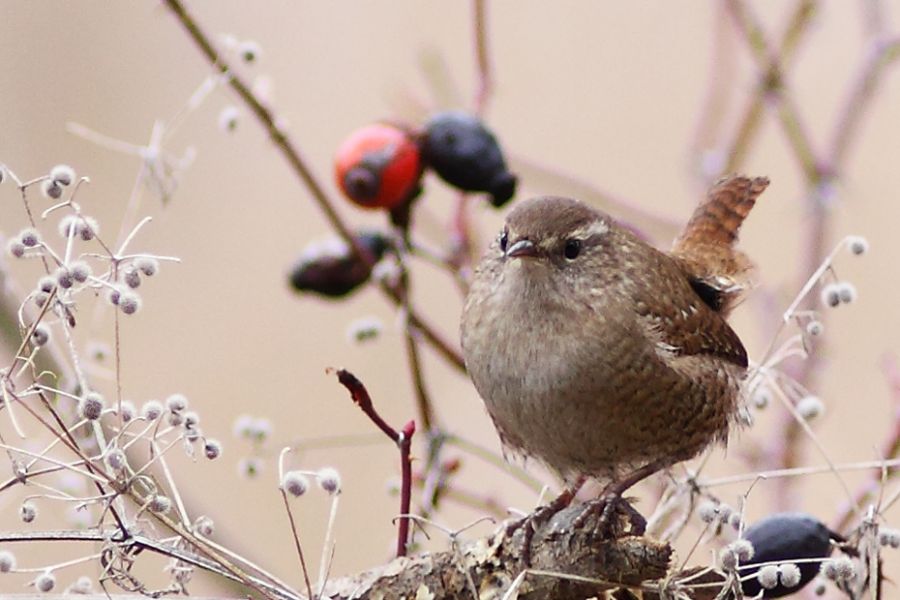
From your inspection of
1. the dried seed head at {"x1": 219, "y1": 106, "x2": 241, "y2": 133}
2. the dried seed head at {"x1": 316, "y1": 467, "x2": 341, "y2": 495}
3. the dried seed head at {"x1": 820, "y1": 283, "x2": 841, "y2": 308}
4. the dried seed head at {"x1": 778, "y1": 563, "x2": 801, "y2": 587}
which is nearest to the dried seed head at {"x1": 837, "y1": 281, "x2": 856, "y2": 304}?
the dried seed head at {"x1": 820, "y1": 283, "x2": 841, "y2": 308}

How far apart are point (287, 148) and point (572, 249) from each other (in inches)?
22.0

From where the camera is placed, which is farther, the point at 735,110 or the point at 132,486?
the point at 735,110

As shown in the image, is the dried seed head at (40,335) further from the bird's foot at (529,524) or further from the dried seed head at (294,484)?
the bird's foot at (529,524)

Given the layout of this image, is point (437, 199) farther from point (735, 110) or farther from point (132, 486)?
point (132, 486)

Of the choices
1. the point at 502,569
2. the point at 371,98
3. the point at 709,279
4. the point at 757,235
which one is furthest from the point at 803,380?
the point at 371,98

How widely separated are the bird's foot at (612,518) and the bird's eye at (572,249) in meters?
0.54

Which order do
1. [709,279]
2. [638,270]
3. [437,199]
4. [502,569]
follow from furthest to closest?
[437,199], [709,279], [638,270], [502,569]

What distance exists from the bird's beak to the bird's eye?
10 centimetres

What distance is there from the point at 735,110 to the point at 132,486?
102 inches

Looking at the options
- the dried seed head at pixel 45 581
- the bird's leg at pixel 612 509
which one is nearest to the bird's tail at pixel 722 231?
the bird's leg at pixel 612 509

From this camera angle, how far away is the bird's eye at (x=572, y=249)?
2432 millimetres

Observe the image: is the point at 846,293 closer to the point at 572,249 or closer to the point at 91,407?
the point at 572,249

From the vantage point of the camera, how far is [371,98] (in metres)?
5.50

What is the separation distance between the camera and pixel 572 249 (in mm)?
2443
